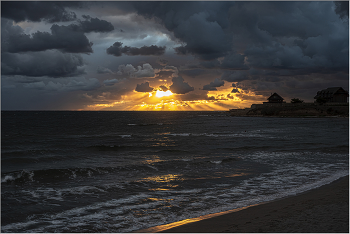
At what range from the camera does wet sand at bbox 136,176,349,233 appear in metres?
7.29

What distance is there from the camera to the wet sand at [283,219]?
7.29 meters

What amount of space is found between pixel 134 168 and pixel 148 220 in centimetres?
974

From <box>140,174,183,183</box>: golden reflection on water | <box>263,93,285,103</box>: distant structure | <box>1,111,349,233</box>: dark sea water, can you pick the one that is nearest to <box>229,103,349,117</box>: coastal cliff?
<box>263,93,285,103</box>: distant structure

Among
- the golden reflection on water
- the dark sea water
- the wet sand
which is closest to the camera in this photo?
the wet sand

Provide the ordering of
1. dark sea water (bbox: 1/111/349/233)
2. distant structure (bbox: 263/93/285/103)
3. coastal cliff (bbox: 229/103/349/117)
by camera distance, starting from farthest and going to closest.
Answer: distant structure (bbox: 263/93/285/103), coastal cliff (bbox: 229/103/349/117), dark sea water (bbox: 1/111/349/233)

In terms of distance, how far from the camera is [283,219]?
807 centimetres

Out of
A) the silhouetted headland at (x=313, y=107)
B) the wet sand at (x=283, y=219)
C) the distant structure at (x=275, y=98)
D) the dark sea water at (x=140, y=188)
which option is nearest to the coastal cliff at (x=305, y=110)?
the silhouetted headland at (x=313, y=107)

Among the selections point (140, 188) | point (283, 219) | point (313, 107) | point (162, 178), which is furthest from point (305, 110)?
point (283, 219)

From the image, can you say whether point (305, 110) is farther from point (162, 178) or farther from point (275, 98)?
point (162, 178)

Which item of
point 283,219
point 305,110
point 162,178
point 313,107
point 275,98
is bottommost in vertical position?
point 162,178

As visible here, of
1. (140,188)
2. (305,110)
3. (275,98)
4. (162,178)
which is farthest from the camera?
(275,98)

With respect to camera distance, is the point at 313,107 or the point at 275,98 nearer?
the point at 313,107

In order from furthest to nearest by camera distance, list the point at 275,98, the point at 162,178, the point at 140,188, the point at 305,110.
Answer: the point at 275,98
the point at 305,110
the point at 162,178
the point at 140,188

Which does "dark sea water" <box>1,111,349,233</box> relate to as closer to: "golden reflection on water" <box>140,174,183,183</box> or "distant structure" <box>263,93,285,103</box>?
"golden reflection on water" <box>140,174,183,183</box>
